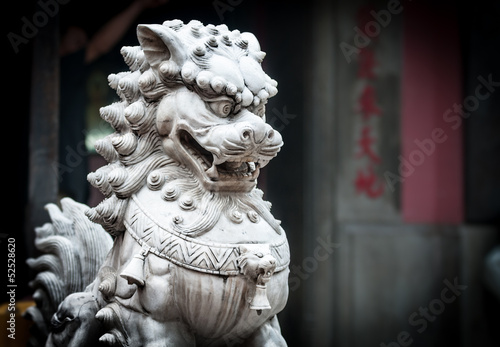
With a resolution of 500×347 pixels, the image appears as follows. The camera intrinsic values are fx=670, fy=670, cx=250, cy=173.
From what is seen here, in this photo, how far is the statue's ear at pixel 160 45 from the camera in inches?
69.4

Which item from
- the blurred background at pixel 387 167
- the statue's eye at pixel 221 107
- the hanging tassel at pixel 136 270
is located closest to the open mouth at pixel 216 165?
the statue's eye at pixel 221 107

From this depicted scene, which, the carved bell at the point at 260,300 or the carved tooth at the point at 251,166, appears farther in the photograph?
the carved tooth at the point at 251,166

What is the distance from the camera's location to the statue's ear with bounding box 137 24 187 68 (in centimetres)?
176

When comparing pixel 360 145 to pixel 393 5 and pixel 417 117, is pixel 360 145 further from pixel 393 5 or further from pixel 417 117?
pixel 393 5

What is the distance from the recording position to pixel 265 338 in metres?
1.81

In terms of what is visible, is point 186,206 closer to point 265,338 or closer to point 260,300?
Answer: point 260,300

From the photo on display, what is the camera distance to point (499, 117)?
419 cm

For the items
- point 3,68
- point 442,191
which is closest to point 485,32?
point 442,191

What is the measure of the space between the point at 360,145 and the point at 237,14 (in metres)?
1.18

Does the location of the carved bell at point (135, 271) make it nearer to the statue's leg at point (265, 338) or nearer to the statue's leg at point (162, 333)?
the statue's leg at point (162, 333)

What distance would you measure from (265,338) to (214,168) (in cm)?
48

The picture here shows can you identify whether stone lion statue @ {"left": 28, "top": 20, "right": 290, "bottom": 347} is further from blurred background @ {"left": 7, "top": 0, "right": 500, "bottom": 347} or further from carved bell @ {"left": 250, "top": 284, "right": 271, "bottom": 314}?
blurred background @ {"left": 7, "top": 0, "right": 500, "bottom": 347}

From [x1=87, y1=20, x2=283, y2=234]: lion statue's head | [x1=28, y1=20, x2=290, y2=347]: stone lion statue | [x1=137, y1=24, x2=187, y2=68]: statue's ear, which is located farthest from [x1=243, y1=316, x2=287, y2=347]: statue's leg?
[x1=137, y1=24, x2=187, y2=68]: statue's ear

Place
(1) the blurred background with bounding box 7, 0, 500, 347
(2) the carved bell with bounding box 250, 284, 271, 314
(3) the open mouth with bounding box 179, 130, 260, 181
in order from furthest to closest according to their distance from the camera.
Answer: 1. (1) the blurred background with bounding box 7, 0, 500, 347
2. (3) the open mouth with bounding box 179, 130, 260, 181
3. (2) the carved bell with bounding box 250, 284, 271, 314
